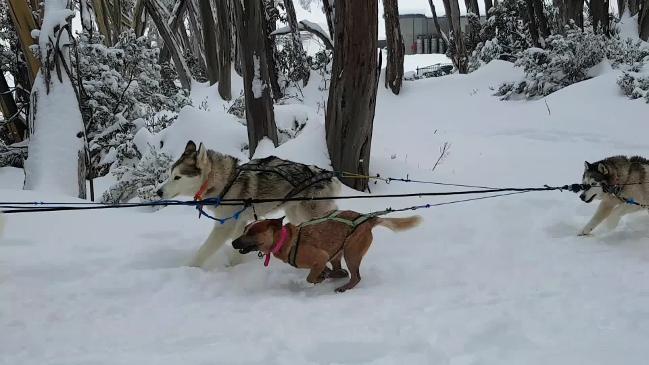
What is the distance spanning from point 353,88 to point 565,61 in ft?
28.2

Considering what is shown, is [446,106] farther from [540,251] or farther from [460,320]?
[460,320]

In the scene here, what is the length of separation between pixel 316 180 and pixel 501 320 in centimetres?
231

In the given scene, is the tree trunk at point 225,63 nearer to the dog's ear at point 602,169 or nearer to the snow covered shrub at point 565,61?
the snow covered shrub at point 565,61

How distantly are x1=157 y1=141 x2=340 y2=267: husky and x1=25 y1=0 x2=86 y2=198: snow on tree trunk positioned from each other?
387cm

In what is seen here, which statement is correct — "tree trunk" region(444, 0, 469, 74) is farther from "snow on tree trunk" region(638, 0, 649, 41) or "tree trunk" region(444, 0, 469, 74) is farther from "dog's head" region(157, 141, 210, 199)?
"dog's head" region(157, 141, 210, 199)

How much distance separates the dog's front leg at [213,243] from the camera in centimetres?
469

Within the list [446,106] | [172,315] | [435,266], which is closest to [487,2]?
[446,106]

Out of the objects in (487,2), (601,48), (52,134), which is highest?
(487,2)

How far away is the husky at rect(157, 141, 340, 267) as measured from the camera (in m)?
4.74

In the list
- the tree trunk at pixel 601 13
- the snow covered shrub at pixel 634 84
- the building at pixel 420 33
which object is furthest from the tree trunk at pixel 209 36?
the building at pixel 420 33

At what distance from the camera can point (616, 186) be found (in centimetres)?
511

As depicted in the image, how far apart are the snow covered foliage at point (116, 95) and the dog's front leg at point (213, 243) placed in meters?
5.64

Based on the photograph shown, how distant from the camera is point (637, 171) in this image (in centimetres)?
516

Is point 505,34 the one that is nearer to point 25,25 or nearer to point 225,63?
point 225,63
